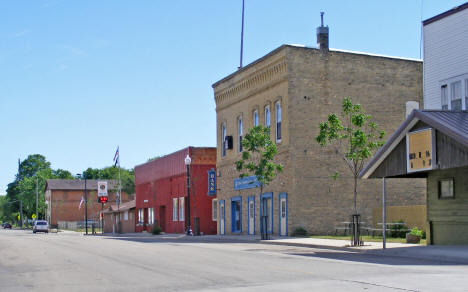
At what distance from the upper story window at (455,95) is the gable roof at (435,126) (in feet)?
14.1

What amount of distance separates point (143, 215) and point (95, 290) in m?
55.3

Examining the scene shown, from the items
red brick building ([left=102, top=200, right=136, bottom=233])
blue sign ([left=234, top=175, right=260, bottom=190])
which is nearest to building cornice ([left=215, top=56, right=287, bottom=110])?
blue sign ([left=234, top=175, right=260, bottom=190])

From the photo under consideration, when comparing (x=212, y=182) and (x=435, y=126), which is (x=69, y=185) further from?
(x=435, y=126)

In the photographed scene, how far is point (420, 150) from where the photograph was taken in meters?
23.2

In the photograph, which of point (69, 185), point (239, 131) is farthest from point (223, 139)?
point (69, 185)

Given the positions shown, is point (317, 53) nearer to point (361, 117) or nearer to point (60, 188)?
point (361, 117)

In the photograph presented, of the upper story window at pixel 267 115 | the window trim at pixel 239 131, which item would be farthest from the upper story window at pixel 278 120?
the window trim at pixel 239 131

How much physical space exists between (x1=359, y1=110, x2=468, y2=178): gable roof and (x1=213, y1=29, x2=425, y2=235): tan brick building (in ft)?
37.9

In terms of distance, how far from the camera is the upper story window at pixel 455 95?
27.2 metres

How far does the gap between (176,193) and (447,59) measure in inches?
1258

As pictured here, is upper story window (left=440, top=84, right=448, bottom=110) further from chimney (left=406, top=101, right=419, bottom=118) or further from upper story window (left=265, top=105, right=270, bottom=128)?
upper story window (left=265, top=105, right=270, bottom=128)

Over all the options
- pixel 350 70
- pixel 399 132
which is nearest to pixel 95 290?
pixel 399 132

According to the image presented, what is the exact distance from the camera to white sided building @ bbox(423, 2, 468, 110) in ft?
88.8

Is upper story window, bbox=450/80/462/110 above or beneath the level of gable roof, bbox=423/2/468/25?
beneath
